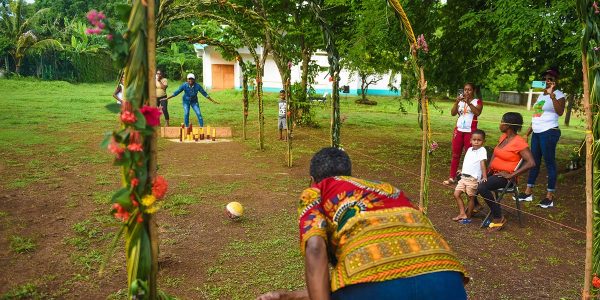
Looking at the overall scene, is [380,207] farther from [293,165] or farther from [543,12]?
[293,165]

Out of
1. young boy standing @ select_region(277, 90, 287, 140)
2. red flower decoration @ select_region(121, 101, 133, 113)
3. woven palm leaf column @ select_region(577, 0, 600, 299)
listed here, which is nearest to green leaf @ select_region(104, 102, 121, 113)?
red flower decoration @ select_region(121, 101, 133, 113)

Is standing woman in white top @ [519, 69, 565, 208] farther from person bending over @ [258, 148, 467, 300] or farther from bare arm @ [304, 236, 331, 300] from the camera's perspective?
bare arm @ [304, 236, 331, 300]

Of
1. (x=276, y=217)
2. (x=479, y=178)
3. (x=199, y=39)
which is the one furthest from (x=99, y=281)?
(x=199, y=39)

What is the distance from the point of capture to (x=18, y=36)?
1092 inches

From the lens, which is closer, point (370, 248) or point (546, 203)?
point (370, 248)

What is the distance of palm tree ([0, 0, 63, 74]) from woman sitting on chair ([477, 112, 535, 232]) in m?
29.9

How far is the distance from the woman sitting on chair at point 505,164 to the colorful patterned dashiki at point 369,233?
3.69 m

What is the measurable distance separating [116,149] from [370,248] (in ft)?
3.71

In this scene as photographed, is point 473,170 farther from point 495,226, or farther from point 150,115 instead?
point 150,115

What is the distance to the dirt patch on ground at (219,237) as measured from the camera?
381 cm

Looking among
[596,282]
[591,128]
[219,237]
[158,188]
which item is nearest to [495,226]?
[596,282]

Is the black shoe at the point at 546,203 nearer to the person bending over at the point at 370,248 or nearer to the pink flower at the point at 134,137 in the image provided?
the person bending over at the point at 370,248

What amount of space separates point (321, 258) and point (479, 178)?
4155mm

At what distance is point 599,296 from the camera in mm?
3258
